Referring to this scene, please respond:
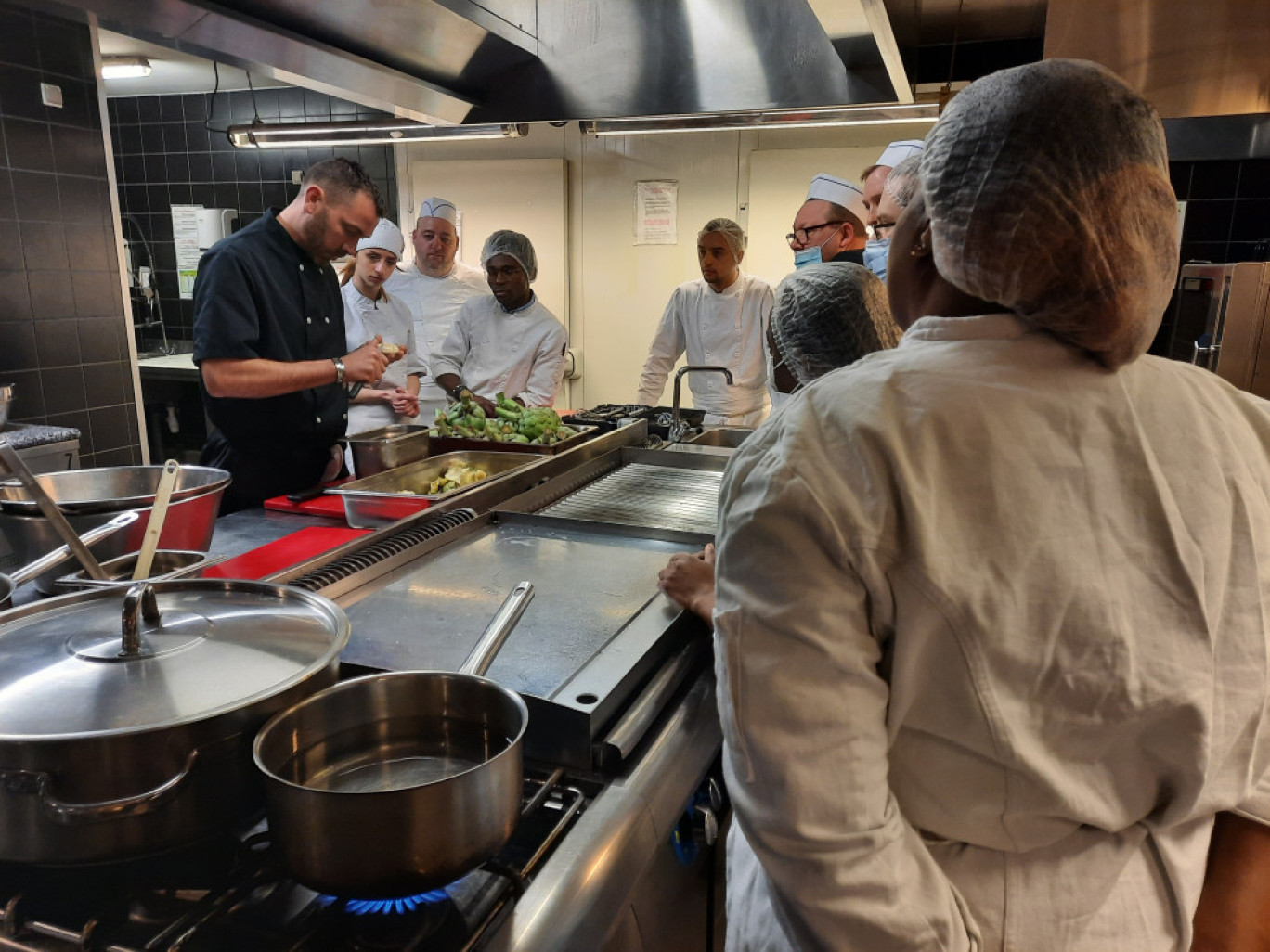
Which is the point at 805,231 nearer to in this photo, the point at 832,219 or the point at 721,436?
the point at 832,219

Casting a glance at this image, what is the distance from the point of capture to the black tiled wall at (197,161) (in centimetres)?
551

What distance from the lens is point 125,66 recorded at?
4.73 metres

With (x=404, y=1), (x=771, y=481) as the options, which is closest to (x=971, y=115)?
(x=771, y=481)

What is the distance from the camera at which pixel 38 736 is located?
0.57 metres

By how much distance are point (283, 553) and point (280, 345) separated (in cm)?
96

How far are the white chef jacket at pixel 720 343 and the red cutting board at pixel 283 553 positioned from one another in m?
2.43

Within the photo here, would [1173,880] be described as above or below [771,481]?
below

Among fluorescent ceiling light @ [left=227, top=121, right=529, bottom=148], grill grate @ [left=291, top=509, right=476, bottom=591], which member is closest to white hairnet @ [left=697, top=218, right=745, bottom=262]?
fluorescent ceiling light @ [left=227, top=121, right=529, bottom=148]

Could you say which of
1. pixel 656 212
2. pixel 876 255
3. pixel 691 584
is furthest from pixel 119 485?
pixel 656 212

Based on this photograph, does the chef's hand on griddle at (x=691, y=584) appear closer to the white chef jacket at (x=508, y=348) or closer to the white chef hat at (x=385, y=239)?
the white chef jacket at (x=508, y=348)

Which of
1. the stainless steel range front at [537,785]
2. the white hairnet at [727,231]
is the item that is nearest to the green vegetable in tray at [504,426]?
the stainless steel range front at [537,785]

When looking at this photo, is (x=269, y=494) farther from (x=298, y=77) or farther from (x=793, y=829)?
(x=793, y=829)

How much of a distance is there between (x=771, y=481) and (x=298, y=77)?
1.33 m

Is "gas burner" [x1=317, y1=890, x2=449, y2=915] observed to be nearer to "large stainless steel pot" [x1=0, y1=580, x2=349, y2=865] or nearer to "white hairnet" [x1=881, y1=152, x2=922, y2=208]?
"large stainless steel pot" [x1=0, y1=580, x2=349, y2=865]
